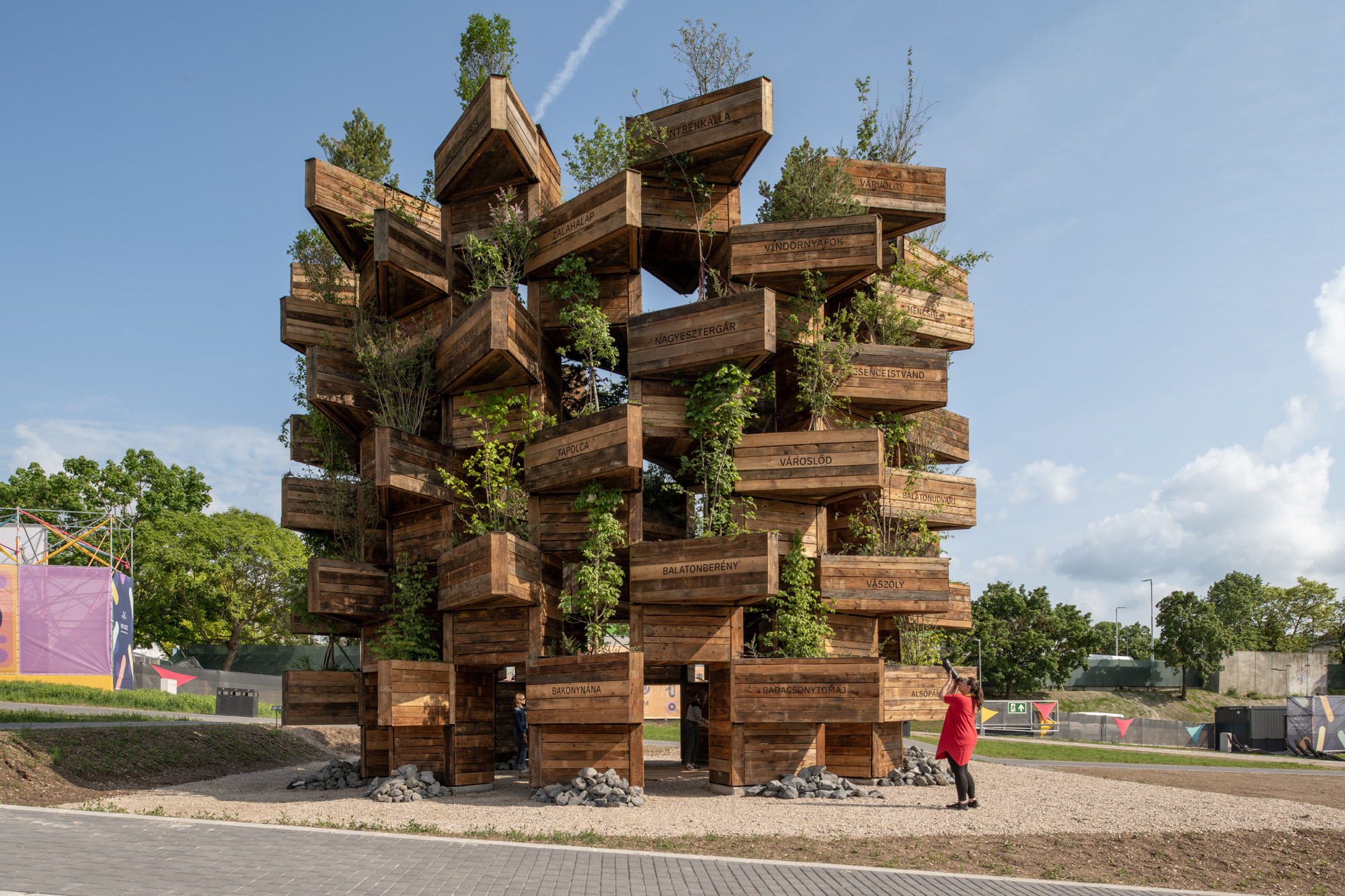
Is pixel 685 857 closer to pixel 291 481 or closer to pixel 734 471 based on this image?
pixel 734 471

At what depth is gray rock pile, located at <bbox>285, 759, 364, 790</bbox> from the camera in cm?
1645

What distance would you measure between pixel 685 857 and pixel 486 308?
32.6 ft

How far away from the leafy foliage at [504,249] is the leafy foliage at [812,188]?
505 centimetres

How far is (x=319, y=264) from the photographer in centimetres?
2164

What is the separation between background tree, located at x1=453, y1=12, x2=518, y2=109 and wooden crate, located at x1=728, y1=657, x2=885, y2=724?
495 inches

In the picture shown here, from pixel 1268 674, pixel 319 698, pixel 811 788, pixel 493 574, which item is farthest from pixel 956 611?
pixel 1268 674

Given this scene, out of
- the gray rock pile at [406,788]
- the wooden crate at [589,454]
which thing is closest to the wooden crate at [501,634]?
the gray rock pile at [406,788]

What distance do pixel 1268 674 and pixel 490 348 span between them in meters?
65.2

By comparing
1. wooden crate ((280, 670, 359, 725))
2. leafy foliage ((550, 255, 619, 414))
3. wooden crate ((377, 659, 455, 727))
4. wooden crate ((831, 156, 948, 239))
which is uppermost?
wooden crate ((831, 156, 948, 239))

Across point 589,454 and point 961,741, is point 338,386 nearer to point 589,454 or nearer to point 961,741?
point 589,454

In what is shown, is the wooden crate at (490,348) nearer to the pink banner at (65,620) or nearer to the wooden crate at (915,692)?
the wooden crate at (915,692)

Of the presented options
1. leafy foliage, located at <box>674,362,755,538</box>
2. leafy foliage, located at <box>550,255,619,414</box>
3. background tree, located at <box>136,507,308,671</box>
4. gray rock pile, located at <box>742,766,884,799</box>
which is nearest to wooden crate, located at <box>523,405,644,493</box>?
leafy foliage, located at <box>550,255,619,414</box>

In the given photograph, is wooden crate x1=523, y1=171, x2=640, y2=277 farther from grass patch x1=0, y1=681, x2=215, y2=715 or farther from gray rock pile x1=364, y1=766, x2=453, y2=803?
grass patch x1=0, y1=681, x2=215, y2=715

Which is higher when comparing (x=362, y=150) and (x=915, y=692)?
(x=362, y=150)
